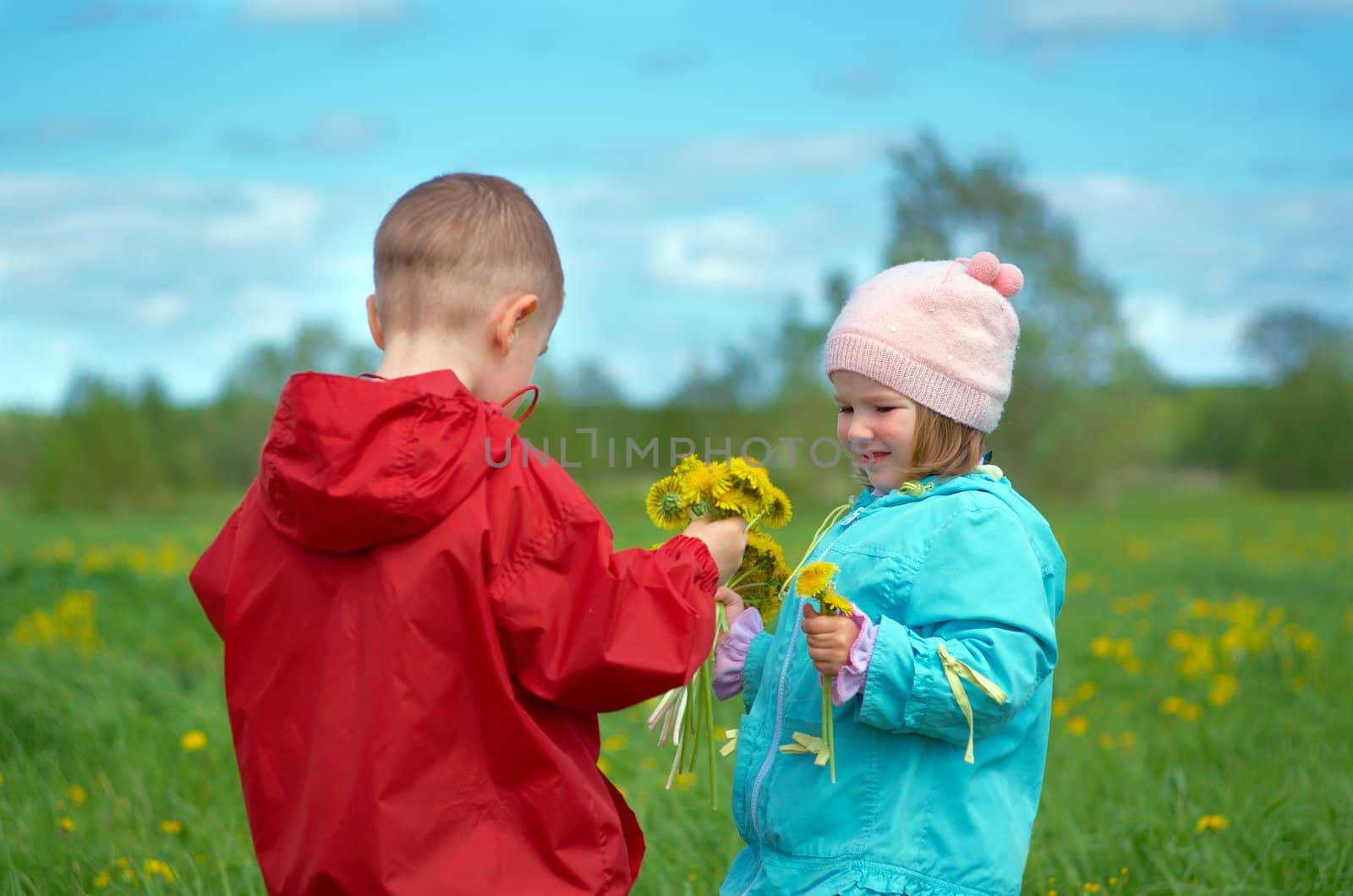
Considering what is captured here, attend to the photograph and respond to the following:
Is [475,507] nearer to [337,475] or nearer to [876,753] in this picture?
[337,475]

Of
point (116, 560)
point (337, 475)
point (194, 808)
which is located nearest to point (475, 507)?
point (337, 475)

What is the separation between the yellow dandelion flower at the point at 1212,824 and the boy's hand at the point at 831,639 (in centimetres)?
185

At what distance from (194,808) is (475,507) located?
265 centimetres

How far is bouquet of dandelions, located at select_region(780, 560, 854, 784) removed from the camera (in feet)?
6.80

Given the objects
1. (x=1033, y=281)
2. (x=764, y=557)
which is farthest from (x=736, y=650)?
Result: (x=1033, y=281)

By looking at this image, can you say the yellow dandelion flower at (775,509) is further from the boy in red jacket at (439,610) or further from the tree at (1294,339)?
the tree at (1294,339)

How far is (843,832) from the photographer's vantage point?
2.21m

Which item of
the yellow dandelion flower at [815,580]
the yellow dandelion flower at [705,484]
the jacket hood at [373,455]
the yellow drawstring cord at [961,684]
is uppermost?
the jacket hood at [373,455]

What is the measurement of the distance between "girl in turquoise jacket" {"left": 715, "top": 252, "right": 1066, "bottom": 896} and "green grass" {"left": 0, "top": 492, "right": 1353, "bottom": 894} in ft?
3.45

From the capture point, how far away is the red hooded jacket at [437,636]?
1824mm

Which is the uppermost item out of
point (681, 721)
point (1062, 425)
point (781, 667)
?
point (781, 667)

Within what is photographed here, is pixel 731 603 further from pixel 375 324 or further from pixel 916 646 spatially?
pixel 375 324

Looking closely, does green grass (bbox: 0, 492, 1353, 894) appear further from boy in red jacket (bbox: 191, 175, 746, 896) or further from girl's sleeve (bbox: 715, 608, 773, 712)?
boy in red jacket (bbox: 191, 175, 746, 896)

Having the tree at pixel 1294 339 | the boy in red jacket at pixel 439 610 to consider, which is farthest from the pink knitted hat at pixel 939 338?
the tree at pixel 1294 339
